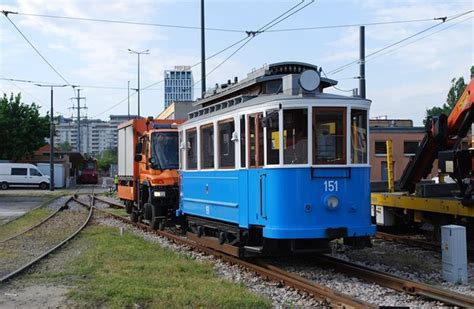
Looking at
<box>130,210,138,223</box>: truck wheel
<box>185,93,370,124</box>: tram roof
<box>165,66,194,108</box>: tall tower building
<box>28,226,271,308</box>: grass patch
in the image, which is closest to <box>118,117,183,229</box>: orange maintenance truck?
<box>130,210,138,223</box>: truck wheel

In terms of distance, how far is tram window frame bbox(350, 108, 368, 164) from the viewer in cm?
962

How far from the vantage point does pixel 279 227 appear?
9.15 metres

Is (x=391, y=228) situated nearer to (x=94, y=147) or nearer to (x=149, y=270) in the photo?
(x=149, y=270)

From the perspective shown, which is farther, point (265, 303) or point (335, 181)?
point (335, 181)

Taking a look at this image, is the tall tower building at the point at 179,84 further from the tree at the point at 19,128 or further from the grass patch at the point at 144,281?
the grass patch at the point at 144,281

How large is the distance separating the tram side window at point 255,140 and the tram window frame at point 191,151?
2696 mm

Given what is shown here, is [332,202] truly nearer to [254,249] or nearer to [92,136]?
[254,249]

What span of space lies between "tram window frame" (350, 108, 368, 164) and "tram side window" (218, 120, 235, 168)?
2112mm

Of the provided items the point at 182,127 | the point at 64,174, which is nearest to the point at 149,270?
the point at 182,127

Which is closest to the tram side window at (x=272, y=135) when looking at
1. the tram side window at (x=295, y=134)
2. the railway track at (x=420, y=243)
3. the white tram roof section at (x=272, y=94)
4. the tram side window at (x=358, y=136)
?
the tram side window at (x=295, y=134)

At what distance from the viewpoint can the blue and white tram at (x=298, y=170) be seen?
9211mm

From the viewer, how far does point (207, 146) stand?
1172 cm

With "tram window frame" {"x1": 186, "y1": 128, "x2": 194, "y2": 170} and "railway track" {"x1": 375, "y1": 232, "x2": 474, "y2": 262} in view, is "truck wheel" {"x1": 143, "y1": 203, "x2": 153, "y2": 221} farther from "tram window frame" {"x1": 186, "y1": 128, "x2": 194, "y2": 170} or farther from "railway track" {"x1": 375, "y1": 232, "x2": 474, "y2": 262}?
"railway track" {"x1": 375, "y1": 232, "x2": 474, "y2": 262}

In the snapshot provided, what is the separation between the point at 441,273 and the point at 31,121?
5346 centimetres
